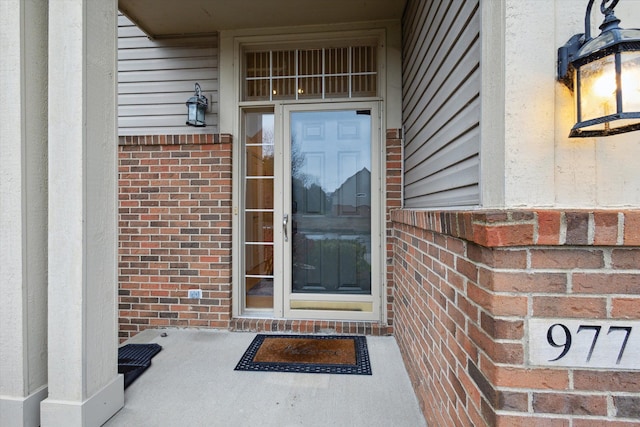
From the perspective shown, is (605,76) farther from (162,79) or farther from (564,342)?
(162,79)

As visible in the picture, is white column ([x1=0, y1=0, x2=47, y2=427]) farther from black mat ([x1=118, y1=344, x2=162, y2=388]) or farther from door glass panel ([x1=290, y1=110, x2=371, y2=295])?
door glass panel ([x1=290, y1=110, x2=371, y2=295])

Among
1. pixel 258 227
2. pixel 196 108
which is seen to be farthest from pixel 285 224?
pixel 196 108

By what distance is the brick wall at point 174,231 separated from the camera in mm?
3096

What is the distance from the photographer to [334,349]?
2.63 m

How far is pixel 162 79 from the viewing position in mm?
3256

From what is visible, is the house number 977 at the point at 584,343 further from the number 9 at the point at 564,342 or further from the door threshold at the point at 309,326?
the door threshold at the point at 309,326

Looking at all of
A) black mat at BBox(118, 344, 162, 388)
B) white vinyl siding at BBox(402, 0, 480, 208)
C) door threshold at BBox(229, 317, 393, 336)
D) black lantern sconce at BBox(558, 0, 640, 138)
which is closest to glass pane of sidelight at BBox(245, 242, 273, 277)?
door threshold at BBox(229, 317, 393, 336)

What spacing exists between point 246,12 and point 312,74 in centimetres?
79

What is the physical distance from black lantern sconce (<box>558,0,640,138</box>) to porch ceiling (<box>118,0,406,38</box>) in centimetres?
221

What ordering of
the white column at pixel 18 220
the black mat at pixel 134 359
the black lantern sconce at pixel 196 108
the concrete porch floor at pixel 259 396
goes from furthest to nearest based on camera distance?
the black lantern sconce at pixel 196 108 → the black mat at pixel 134 359 → the concrete porch floor at pixel 259 396 → the white column at pixel 18 220

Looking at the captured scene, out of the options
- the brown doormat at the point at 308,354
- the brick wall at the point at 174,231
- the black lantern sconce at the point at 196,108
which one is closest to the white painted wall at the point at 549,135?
the brown doormat at the point at 308,354

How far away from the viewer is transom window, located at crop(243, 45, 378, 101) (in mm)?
3092

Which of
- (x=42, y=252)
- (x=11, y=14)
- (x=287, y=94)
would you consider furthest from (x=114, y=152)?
(x=287, y=94)

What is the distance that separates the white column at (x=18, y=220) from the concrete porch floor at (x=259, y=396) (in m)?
0.50
